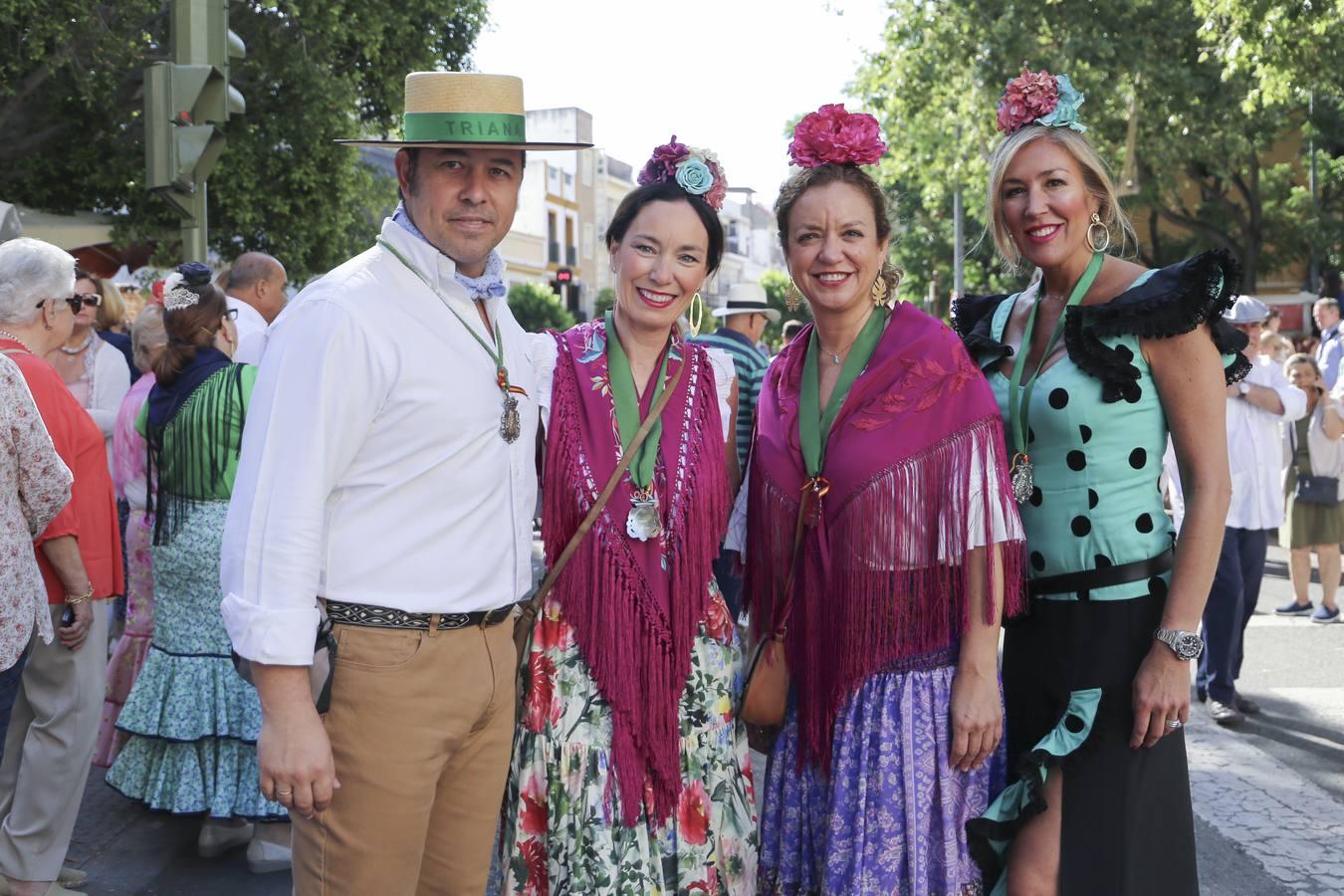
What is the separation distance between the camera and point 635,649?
296cm

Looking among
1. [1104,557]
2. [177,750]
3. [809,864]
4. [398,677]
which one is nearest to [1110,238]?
[1104,557]

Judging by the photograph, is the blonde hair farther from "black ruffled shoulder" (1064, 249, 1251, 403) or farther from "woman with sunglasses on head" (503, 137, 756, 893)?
"woman with sunglasses on head" (503, 137, 756, 893)

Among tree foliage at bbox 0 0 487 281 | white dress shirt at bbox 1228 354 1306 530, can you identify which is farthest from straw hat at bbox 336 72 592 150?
tree foliage at bbox 0 0 487 281

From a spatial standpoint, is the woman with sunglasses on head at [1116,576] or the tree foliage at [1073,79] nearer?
the woman with sunglasses on head at [1116,576]

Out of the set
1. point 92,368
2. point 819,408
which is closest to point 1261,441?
point 819,408

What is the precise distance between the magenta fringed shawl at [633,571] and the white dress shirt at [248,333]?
213 cm

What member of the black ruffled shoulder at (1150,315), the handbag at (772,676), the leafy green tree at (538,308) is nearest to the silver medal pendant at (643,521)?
the handbag at (772,676)

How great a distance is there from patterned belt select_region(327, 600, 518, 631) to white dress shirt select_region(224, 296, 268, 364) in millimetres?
2458

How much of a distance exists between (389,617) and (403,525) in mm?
188

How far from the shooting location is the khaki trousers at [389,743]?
2.45m

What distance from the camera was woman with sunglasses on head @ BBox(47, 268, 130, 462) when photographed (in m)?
6.29

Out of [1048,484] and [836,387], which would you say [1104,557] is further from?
[836,387]

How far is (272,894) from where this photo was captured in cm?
421

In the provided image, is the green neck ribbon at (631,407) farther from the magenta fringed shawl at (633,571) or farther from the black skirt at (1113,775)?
the black skirt at (1113,775)
